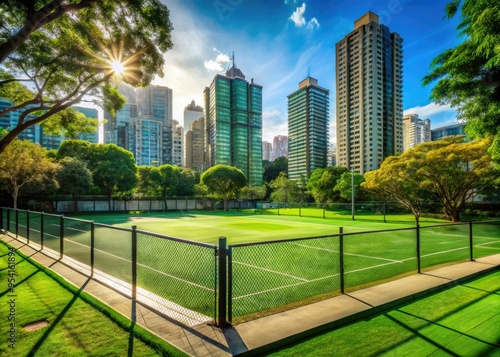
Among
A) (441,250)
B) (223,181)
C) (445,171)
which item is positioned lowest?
(441,250)

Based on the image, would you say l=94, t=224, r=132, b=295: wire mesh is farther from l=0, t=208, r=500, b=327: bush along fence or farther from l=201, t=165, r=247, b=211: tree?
l=201, t=165, r=247, b=211: tree

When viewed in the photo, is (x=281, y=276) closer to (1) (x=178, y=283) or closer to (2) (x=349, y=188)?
(1) (x=178, y=283)

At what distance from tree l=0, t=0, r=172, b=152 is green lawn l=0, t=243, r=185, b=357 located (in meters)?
6.47

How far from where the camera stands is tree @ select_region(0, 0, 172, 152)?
30.3 ft

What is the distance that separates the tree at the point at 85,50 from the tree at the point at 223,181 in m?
31.6

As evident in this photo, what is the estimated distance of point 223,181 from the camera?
44.2m

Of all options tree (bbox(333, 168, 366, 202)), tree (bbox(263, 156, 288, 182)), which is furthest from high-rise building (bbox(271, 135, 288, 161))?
tree (bbox(333, 168, 366, 202))

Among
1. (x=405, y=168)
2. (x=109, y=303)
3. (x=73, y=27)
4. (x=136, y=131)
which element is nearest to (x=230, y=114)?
(x=136, y=131)

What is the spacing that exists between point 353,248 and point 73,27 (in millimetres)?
14055

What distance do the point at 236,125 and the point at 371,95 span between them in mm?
56440

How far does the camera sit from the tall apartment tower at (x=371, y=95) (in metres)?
107

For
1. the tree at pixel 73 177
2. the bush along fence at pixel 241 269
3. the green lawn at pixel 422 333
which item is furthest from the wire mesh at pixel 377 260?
the tree at pixel 73 177

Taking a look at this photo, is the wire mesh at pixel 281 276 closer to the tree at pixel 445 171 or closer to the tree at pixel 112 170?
the tree at pixel 445 171

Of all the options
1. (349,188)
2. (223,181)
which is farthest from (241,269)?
(223,181)
